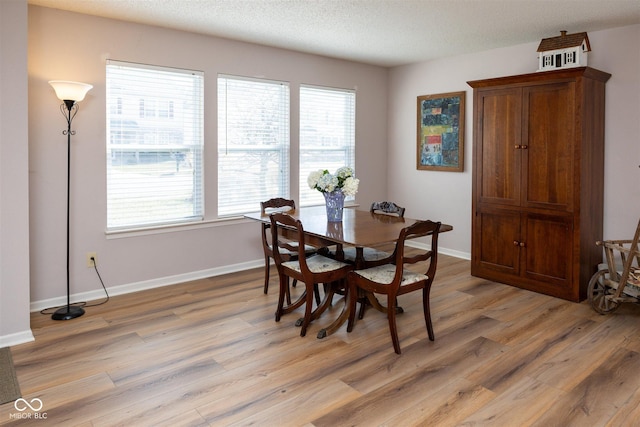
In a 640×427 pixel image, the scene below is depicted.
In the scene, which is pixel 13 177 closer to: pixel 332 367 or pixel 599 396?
pixel 332 367

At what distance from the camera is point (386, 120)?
628cm

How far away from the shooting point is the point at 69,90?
3455 mm

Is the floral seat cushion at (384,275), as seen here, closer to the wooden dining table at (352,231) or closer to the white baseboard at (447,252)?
the wooden dining table at (352,231)

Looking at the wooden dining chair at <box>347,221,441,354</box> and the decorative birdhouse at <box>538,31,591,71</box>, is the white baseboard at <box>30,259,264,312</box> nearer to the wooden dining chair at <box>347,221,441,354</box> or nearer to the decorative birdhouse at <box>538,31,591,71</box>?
the wooden dining chair at <box>347,221,441,354</box>

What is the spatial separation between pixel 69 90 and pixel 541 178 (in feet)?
12.7

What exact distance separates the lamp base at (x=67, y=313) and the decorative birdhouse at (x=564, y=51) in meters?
4.44

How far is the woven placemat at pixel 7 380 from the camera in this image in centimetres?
244

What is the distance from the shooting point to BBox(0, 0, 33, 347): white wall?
2.99m

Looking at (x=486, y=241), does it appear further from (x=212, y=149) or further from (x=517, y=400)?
(x=212, y=149)

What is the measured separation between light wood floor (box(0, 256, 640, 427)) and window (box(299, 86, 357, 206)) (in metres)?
1.97

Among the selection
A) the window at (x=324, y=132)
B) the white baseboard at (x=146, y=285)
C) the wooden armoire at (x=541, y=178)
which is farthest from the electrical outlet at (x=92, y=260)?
the wooden armoire at (x=541, y=178)

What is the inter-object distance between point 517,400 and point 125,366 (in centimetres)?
220

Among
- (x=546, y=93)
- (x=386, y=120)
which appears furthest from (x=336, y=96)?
(x=546, y=93)

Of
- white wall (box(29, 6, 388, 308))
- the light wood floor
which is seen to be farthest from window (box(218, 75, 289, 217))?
the light wood floor
